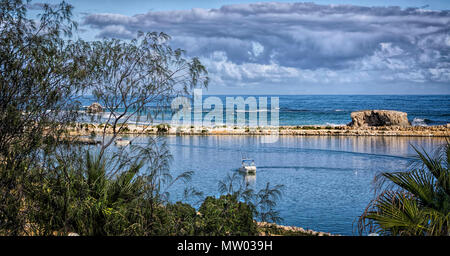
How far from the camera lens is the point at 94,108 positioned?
1133cm

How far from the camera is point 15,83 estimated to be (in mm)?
8008

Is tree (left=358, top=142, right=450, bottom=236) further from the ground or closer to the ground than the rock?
closer to the ground

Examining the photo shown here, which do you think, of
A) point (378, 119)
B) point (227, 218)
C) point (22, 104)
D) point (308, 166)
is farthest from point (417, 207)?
point (378, 119)

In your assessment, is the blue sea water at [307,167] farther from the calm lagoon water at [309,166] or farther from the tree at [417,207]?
the tree at [417,207]

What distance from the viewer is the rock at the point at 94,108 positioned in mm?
11164

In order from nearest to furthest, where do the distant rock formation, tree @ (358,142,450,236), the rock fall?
tree @ (358,142,450,236)
the rock
the distant rock formation

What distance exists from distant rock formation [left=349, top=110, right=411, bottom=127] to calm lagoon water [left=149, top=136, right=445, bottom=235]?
1169cm

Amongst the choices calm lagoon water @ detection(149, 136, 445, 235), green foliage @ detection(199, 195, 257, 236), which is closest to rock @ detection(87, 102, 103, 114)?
green foliage @ detection(199, 195, 257, 236)

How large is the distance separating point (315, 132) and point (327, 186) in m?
30.3

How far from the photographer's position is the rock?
11164 mm

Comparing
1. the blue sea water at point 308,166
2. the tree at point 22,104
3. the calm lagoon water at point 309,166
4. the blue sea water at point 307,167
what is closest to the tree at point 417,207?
the blue sea water at point 308,166

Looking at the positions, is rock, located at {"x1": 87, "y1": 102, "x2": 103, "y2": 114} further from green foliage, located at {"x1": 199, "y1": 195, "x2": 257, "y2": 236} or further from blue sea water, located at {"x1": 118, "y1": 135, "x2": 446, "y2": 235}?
green foliage, located at {"x1": 199, "y1": 195, "x2": 257, "y2": 236}

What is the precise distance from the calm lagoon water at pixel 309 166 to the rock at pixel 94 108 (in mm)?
6871

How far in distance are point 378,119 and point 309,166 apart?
113 ft
